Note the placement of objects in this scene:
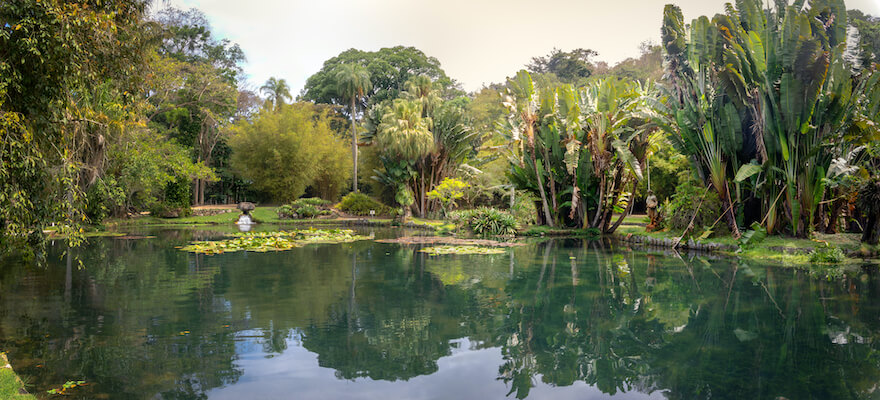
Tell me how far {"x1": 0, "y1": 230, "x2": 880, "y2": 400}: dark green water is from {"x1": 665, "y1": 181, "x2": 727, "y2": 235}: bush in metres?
5.12

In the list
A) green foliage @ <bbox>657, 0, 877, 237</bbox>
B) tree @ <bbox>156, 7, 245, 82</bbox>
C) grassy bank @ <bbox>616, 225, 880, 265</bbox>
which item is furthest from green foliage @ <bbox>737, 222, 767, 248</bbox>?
tree @ <bbox>156, 7, 245, 82</bbox>

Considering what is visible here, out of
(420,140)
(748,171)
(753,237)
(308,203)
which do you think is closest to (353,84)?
(308,203)

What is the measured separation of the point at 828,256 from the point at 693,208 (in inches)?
174

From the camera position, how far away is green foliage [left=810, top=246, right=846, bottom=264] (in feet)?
40.1

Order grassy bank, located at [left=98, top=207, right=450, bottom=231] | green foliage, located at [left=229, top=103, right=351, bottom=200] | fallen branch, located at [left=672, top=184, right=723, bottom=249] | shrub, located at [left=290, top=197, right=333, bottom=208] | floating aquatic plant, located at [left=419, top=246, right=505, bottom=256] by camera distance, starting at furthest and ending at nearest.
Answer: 1. green foliage, located at [left=229, top=103, right=351, bottom=200]
2. shrub, located at [left=290, top=197, right=333, bottom=208]
3. grassy bank, located at [left=98, top=207, right=450, bottom=231]
4. fallen branch, located at [left=672, top=184, right=723, bottom=249]
5. floating aquatic plant, located at [left=419, top=246, right=505, bottom=256]

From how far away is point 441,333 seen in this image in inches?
234

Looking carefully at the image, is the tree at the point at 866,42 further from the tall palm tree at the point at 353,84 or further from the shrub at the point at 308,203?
the tall palm tree at the point at 353,84

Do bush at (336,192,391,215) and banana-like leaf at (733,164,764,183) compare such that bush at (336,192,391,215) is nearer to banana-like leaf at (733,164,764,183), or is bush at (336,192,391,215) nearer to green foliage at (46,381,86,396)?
banana-like leaf at (733,164,764,183)

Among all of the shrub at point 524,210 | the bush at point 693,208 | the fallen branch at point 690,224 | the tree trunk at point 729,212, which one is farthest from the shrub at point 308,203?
the tree trunk at point 729,212

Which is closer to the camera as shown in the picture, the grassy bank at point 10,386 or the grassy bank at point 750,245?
the grassy bank at point 10,386

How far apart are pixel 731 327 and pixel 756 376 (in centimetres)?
193

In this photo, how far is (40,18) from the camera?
225 inches

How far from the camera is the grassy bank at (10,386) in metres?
3.69

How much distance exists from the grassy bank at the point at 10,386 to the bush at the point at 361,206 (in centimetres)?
3003
